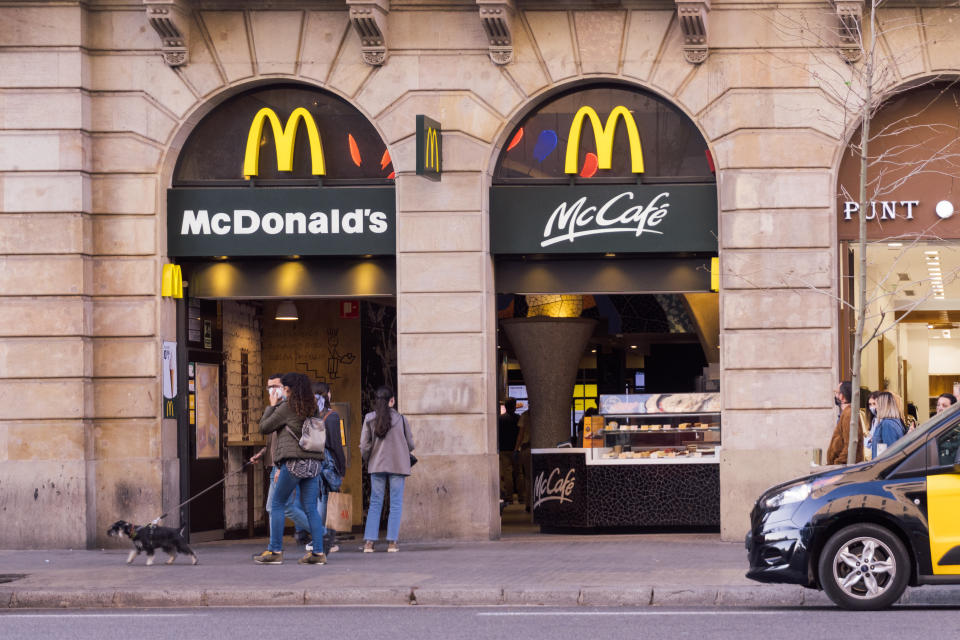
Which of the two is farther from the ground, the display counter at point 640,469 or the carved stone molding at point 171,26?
the carved stone molding at point 171,26

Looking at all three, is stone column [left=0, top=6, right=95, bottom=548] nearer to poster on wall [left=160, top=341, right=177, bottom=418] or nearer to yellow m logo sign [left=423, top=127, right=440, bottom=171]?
poster on wall [left=160, top=341, right=177, bottom=418]

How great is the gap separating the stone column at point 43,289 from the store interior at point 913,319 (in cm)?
886

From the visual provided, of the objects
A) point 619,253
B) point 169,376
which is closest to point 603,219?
point 619,253

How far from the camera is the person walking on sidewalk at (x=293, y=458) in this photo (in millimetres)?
14859

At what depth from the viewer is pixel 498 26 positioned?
56.3ft

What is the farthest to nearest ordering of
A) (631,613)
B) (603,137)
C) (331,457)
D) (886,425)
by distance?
(603,137) < (331,457) < (886,425) < (631,613)

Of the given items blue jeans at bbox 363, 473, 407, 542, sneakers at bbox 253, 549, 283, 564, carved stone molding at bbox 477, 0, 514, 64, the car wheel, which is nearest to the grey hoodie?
blue jeans at bbox 363, 473, 407, 542

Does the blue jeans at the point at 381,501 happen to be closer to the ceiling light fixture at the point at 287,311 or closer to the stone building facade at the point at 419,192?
the stone building facade at the point at 419,192

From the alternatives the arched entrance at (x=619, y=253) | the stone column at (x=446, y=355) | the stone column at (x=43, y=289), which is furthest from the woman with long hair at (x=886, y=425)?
the stone column at (x=43, y=289)

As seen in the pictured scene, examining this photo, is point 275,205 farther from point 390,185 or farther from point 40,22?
point 40,22

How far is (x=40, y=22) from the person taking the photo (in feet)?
57.5

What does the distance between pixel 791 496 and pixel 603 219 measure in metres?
6.51

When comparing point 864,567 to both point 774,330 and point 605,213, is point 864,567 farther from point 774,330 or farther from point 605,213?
point 605,213

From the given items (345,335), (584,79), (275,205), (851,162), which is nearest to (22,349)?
(275,205)
